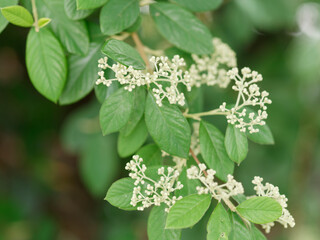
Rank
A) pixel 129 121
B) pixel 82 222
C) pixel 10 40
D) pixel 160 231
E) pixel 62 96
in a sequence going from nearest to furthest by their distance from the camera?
pixel 160 231 < pixel 129 121 < pixel 62 96 < pixel 10 40 < pixel 82 222

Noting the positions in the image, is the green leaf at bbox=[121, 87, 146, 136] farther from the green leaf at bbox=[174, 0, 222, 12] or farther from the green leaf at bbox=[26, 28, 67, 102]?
the green leaf at bbox=[174, 0, 222, 12]

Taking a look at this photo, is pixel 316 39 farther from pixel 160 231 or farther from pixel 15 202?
pixel 15 202

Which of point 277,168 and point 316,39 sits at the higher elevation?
point 316,39

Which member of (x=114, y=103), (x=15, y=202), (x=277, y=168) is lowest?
(x=15, y=202)

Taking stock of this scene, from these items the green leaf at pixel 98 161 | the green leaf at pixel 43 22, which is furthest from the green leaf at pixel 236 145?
the green leaf at pixel 98 161

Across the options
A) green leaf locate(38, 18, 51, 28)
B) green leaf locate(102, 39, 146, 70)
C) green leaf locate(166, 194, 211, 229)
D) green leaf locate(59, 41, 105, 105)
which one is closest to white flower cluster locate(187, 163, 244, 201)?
green leaf locate(166, 194, 211, 229)

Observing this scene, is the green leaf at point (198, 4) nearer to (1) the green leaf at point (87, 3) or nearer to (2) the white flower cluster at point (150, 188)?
(1) the green leaf at point (87, 3)

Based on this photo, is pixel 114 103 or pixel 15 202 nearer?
pixel 114 103

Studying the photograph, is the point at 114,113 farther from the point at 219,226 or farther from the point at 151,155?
the point at 219,226

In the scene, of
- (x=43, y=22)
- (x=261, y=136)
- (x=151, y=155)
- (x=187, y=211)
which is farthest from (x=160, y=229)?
(x=43, y=22)

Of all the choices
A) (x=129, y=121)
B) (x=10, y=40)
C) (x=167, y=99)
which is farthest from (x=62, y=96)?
(x=10, y=40)
